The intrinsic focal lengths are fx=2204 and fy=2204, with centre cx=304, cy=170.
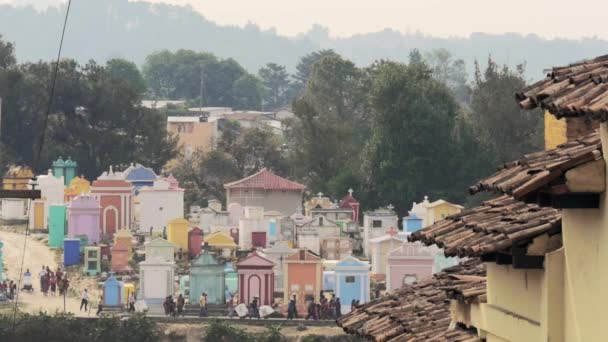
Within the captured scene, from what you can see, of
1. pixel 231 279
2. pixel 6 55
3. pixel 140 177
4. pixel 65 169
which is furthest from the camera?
pixel 6 55

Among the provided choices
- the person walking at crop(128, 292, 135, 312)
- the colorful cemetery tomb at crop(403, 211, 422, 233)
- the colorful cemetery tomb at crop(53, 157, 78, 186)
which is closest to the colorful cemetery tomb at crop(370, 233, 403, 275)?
the colorful cemetery tomb at crop(403, 211, 422, 233)

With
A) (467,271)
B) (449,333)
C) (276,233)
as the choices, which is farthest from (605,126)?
(276,233)

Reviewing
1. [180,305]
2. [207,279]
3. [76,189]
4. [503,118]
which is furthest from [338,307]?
[503,118]

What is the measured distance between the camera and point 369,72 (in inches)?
2911

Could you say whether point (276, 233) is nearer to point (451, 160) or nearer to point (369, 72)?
point (451, 160)

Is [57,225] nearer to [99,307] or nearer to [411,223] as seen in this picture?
[99,307]

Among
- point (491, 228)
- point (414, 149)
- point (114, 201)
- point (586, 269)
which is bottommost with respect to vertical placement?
point (586, 269)

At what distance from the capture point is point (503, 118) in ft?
193

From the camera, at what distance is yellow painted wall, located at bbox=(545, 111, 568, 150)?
782 centimetres

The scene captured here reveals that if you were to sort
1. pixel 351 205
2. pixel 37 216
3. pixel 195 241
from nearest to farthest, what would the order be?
pixel 195 241, pixel 37 216, pixel 351 205

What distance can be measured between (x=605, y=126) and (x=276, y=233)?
42.9 metres

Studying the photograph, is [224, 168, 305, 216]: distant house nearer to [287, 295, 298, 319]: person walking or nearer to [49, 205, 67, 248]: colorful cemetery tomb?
[49, 205, 67, 248]: colorful cemetery tomb

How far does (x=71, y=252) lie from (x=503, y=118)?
16.3 m

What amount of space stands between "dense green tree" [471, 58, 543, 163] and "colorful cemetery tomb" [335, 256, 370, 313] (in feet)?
49.1
